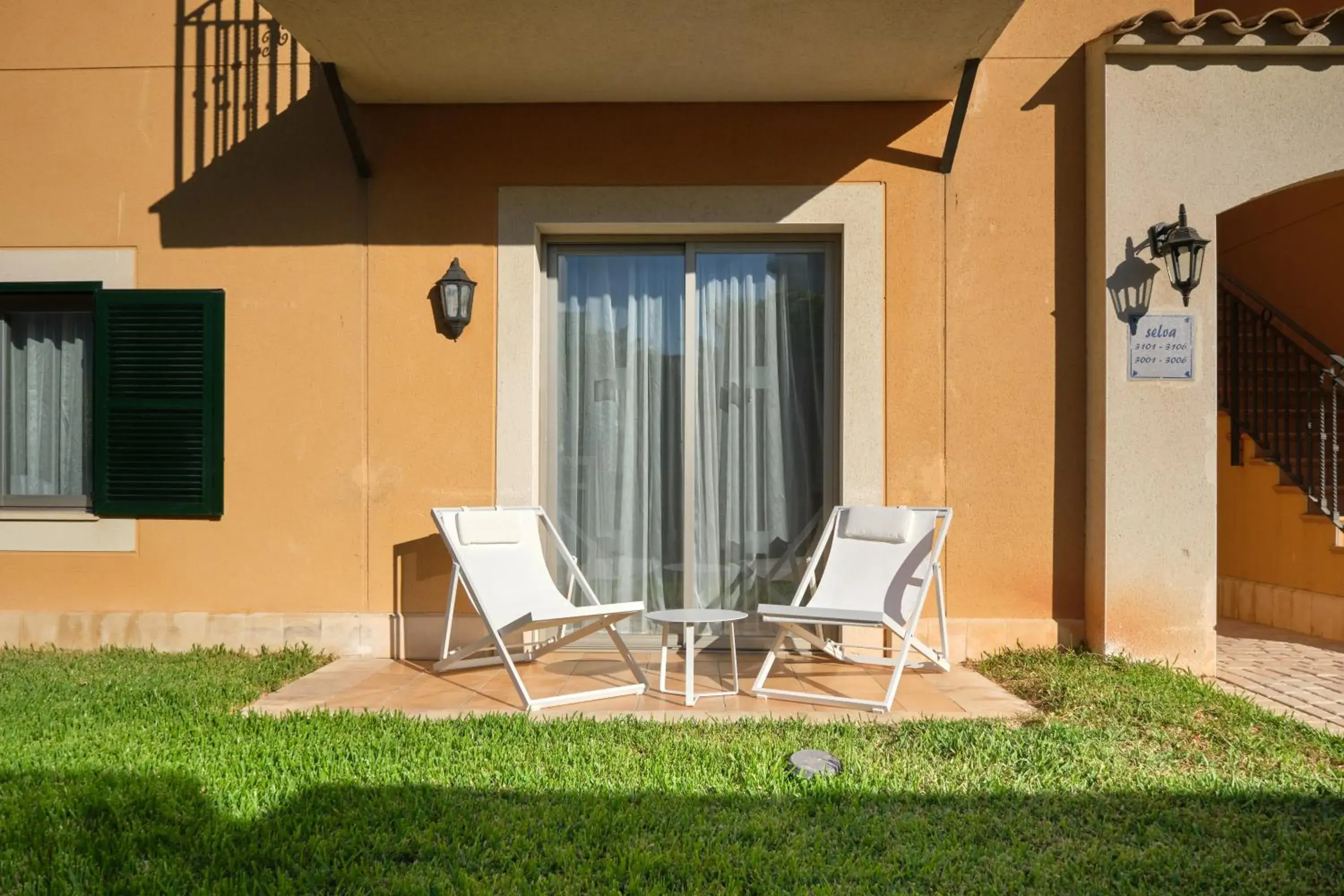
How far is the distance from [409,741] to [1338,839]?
9.75 ft

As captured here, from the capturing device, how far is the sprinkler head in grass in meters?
3.38

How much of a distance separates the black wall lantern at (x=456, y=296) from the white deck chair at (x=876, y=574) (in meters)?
2.24

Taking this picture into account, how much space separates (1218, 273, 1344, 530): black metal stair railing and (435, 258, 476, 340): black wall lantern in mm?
5250

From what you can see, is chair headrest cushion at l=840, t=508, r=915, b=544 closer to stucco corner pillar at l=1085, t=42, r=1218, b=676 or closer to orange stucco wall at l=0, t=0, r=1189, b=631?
orange stucco wall at l=0, t=0, r=1189, b=631

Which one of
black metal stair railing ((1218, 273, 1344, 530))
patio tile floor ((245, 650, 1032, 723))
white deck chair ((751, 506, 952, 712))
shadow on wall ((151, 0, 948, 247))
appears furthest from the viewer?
black metal stair railing ((1218, 273, 1344, 530))

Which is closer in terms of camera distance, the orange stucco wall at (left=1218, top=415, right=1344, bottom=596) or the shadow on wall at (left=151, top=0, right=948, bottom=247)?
the shadow on wall at (left=151, top=0, right=948, bottom=247)

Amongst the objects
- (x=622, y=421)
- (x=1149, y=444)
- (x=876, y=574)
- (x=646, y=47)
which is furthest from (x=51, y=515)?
(x=1149, y=444)

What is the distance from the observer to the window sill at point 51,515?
579 cm

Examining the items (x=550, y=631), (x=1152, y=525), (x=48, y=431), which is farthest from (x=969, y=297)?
(x=48, y=431)

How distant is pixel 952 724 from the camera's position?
13.1 feet

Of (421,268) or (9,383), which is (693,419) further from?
(9,383)

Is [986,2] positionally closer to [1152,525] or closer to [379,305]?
[1152,525]

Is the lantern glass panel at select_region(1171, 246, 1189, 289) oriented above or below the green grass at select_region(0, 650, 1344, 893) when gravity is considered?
above

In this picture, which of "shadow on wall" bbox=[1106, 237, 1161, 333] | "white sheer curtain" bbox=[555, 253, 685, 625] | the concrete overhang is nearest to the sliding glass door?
"white sheer curtain" bbox=[555, 253, 685, 625]
